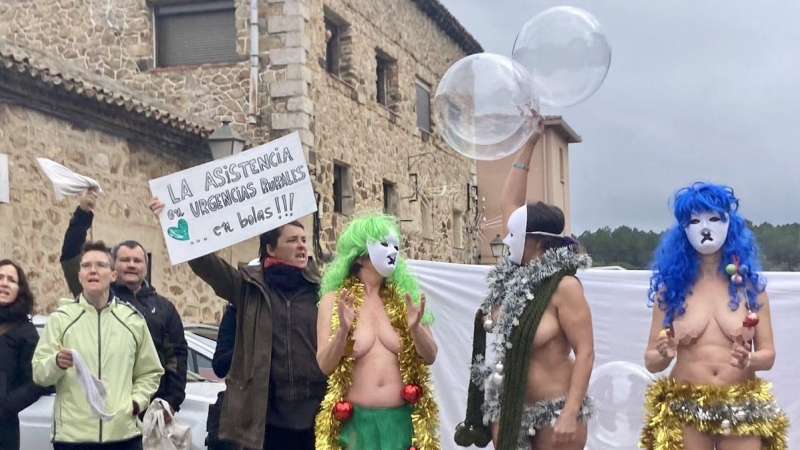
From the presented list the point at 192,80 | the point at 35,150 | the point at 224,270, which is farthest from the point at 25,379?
the point at 192,80

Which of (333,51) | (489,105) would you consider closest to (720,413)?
(489,105)

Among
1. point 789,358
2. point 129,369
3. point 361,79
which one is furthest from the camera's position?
point 361,79

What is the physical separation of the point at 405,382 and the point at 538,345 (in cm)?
60

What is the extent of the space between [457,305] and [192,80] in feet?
28.6

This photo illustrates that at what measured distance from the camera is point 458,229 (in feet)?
70.1

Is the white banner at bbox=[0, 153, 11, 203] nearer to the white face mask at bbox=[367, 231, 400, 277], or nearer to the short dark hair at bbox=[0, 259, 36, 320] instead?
the short dark hair at bbox=[0, 259, 36, 320]

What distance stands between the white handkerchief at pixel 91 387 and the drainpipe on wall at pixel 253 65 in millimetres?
9702

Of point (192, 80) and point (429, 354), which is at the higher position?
point (192, 80)

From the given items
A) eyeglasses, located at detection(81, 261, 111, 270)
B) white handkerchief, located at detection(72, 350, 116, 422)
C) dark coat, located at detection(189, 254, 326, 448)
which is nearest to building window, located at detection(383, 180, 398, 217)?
dark coat, located at detection(189, 254, 326, 448)

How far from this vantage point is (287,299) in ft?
16.1

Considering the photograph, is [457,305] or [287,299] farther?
[457,305]

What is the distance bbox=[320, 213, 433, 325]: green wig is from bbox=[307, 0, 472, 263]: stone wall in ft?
A: 33.1

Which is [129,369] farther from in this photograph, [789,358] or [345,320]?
[789,358]

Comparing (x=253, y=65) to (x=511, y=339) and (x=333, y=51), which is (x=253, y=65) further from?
(x=511, y=339)
